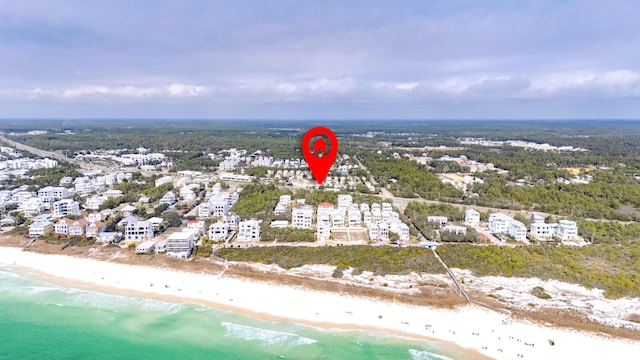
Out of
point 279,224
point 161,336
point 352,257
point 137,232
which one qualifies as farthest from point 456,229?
point 137,232

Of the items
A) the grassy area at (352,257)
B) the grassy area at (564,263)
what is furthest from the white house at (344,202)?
the grassy area at (564,263)

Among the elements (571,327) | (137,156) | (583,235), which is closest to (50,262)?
(571,327)

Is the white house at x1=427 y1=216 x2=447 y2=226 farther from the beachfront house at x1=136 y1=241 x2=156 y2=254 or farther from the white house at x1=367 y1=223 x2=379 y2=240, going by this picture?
the beachfront house at x1=136 y1=241 x2=156 y2=254

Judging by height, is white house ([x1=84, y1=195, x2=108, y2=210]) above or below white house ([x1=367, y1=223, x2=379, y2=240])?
above

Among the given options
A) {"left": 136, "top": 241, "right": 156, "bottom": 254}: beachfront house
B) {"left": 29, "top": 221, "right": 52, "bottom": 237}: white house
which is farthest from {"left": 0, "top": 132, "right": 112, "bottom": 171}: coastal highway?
{"left": 136, "top": 241, "right": 156, "bottom": 254}: beachfront house

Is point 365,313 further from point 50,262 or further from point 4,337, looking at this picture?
point 50,262
